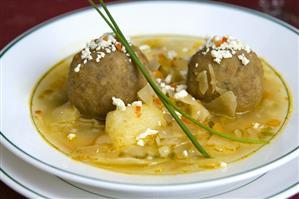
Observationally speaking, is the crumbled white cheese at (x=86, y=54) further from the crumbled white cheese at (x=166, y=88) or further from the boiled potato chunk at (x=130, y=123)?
the crumbled white cheese at (x=166, y=88)

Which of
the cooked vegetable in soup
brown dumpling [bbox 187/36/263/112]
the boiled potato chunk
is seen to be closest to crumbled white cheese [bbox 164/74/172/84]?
the cooked vegetable in soup

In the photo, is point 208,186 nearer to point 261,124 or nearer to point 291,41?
point 261,124

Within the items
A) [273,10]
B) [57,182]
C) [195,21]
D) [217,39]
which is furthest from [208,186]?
[273,10]

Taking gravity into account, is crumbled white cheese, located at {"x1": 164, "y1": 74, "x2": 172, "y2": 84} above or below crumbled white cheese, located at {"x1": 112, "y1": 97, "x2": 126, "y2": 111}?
above

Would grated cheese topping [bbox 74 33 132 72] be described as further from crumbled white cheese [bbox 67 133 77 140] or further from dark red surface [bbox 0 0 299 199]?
dark red surface [bbox 0 0 299 199]

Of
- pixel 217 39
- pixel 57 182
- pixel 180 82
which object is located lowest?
pixel 57 182

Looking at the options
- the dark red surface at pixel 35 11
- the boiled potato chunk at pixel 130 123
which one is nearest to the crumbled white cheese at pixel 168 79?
the boiled potato chunk at pixel 130 123
